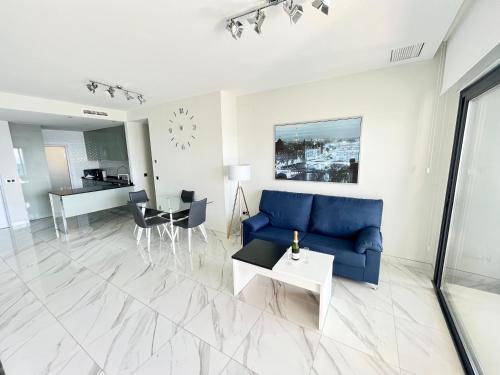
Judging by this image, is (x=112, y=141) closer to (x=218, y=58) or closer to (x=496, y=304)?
(x=218, y=58)

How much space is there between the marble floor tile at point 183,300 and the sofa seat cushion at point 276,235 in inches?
37.3

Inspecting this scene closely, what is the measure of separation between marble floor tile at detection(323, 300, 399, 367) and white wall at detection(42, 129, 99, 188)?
776cm

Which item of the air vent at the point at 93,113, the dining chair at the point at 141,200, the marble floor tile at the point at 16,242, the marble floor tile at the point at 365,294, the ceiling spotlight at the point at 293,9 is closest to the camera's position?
the ceiling spotlight at the point at 293,9

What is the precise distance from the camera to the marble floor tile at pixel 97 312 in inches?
71.7

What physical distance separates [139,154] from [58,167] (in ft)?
10.2

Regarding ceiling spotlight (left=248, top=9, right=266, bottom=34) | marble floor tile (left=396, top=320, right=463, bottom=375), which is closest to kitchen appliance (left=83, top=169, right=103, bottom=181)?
ceiling spotlight (left=248, top=9, right=266, bottom=34)

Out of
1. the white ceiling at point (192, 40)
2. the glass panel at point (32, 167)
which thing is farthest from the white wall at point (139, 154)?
the glass panel at point (32, 167)

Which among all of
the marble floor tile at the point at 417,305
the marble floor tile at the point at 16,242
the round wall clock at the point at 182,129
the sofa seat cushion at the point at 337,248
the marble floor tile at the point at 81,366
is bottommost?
the marble floor tile at the point at 81,366

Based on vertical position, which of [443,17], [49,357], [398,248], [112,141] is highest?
[443,17]

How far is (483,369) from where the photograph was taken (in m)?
1.39

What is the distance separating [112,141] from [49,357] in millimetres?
5325

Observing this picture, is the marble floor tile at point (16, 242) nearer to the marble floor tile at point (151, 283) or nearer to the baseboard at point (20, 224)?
the baseboard at point (20, 224)

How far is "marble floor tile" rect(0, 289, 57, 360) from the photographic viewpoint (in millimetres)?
1723

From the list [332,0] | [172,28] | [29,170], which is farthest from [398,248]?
[29,170]
